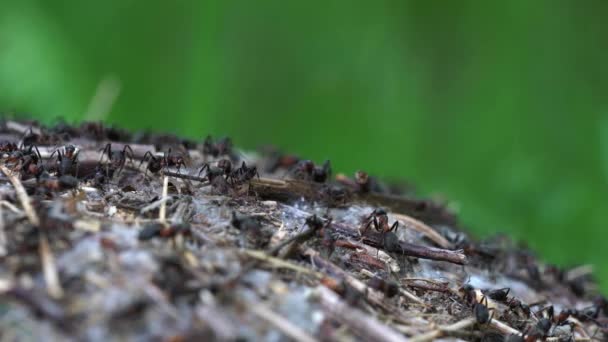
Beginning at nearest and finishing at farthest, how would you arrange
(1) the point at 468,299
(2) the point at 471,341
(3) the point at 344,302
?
(3) the point at 344,302 < (2) the point at 471,341 < (1) the point at 468,299

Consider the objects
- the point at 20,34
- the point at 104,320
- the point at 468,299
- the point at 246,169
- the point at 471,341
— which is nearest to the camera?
the point at 104,320

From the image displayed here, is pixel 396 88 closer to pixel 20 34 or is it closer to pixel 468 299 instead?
pixel 20 34

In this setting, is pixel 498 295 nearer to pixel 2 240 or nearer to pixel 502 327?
pixel 502 327

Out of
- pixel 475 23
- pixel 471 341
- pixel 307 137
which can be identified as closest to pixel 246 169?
pixel 471 341

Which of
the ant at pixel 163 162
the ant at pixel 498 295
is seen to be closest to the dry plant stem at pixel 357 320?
the ant at pixel 498 295

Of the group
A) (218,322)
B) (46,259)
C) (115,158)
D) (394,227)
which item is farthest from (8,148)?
(394,227)

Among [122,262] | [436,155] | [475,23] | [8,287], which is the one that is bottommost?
[8,287]
